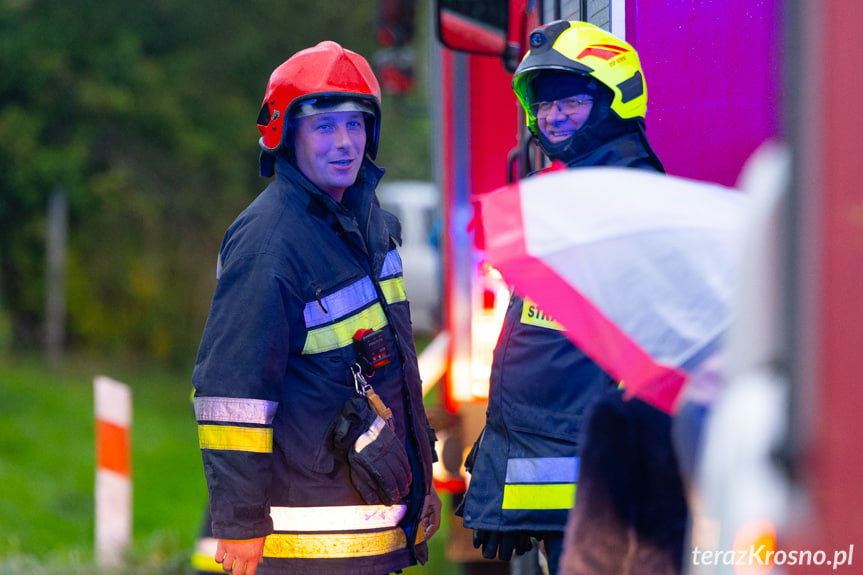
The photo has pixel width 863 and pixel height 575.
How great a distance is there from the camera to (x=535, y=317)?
2766mm

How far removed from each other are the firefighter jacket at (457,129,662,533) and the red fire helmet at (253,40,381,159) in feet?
1.99

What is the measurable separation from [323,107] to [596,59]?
68 centimetres

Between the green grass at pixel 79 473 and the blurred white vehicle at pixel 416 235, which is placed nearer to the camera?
the green grass at pixel 79 473

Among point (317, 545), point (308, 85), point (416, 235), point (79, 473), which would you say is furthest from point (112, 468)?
point (416, 235)

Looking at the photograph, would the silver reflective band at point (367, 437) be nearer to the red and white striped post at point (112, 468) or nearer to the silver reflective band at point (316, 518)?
the silver reflective band at point (316, 518)

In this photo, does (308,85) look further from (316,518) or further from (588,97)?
(316,518)

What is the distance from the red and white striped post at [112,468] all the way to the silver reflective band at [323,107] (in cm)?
258

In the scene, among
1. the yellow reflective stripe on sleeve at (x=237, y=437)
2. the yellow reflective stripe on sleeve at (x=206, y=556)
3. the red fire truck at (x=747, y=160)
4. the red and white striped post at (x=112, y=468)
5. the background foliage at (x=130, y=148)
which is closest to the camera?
the red fire truck at (x=747, y=160)

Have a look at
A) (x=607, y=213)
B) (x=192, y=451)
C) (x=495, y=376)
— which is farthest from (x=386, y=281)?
(x=192, y=451)

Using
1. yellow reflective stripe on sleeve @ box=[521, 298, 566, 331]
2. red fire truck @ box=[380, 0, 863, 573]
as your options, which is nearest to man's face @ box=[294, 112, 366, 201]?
red fire truck @ box=[380, 0, 863, 573]

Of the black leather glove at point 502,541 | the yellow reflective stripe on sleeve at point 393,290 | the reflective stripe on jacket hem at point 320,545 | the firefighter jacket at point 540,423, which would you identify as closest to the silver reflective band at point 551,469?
the firefighter jacket at point 540,423

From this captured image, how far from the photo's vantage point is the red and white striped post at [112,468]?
517cm

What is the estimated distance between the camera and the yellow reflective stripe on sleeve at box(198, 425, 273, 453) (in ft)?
8.70

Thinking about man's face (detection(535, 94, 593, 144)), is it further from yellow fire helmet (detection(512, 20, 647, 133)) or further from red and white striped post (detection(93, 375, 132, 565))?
red and white striped post (detection(93, 375, 132, 565))
